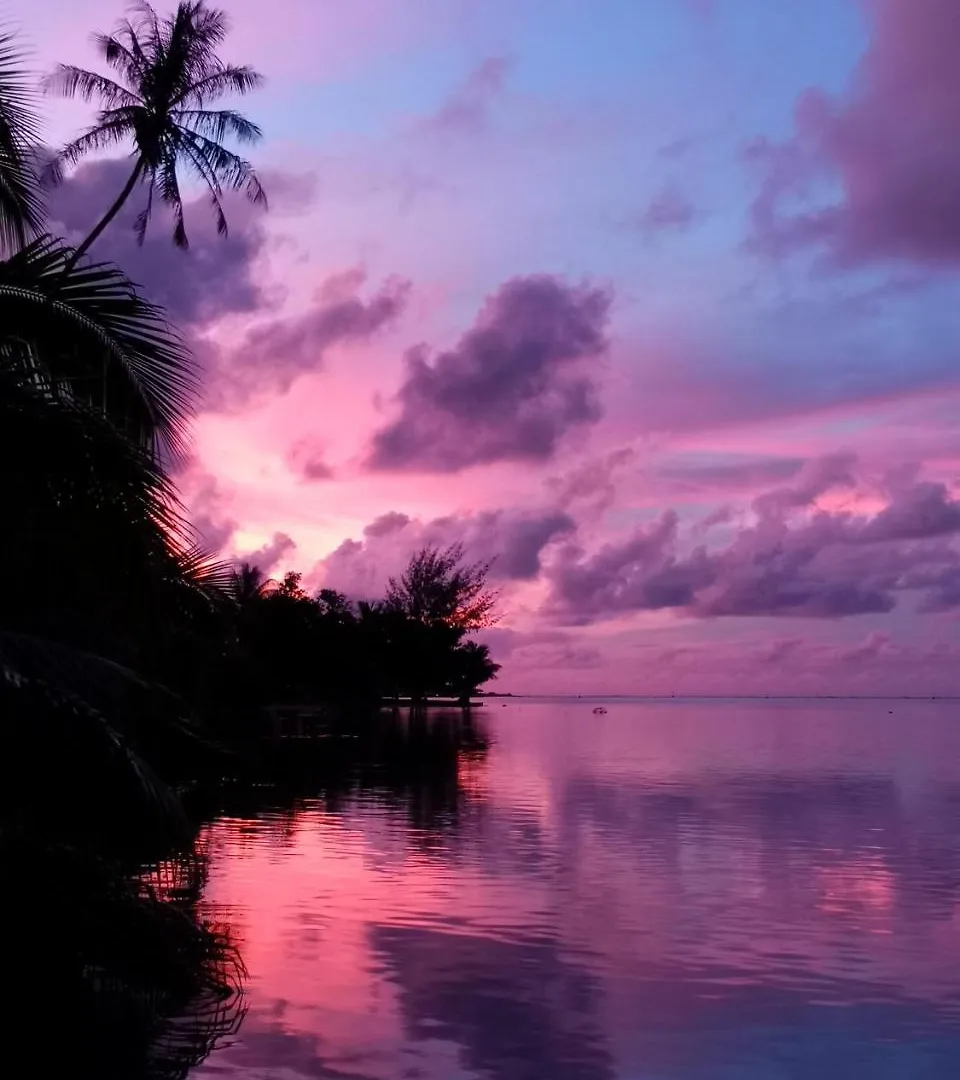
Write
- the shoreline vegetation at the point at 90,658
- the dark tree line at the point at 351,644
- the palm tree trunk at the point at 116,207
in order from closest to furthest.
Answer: the shoreline vegetation at the point at 90,658 → the palm tree trunk at the point at 116,207 → the dark tree line at the point at 351,644

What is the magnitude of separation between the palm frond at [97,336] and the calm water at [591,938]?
3.94 metres

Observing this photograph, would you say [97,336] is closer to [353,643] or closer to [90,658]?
[90,658]

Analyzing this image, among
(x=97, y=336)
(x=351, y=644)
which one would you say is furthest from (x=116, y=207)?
(x=351, y=644)

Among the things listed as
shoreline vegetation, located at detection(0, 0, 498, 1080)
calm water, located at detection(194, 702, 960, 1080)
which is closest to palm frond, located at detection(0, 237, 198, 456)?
shoreline vegetation, located at detection(0, 0, 498, 1080)

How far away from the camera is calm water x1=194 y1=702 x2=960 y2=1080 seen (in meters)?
8.02

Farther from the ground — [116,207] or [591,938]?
[116,207]

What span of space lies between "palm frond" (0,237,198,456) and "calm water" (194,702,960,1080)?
3.94 metres

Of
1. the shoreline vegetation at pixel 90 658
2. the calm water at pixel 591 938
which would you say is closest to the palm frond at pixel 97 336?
the shoreline vegetation at pixel 90 658

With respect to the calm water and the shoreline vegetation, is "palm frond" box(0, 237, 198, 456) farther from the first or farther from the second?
the calm water

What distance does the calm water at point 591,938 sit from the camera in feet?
26.3

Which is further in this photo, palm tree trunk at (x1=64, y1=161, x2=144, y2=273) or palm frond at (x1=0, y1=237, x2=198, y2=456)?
palm tree trunk at (x1=64, y1=161, x2=144, y2=273)

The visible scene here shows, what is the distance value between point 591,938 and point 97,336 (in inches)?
237

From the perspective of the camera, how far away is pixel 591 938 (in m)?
11.3

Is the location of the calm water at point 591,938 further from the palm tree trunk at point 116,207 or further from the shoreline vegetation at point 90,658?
the palm tree trunk at point 116,207
